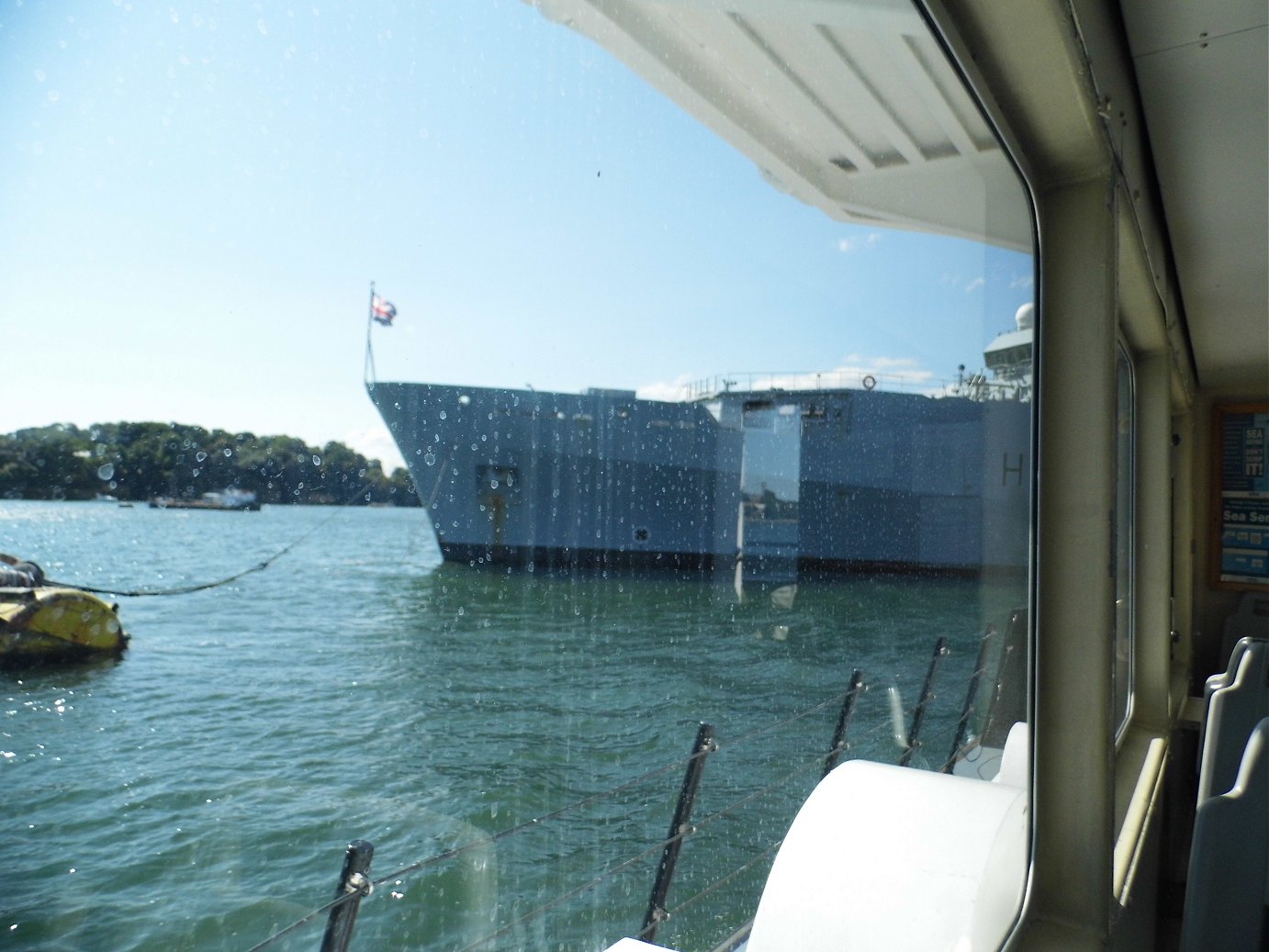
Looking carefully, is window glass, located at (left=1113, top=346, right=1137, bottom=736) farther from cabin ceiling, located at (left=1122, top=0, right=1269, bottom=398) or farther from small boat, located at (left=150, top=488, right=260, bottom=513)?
small boat, located at (left=150, top=488, right=260, bottom=513)

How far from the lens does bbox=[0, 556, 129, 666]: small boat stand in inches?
22.3

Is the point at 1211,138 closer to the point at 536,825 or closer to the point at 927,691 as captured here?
the point at 927,691

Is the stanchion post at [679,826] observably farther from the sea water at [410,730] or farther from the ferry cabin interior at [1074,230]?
the ferry cabin interior at [1074,230]

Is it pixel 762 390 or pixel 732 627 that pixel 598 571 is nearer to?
pixel 732 627

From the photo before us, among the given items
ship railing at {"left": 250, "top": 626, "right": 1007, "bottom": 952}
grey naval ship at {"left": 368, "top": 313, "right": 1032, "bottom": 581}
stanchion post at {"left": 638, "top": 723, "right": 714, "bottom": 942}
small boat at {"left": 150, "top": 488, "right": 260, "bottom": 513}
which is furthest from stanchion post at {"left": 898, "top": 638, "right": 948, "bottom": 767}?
grey naval ship at {"left": 368, "top": 313, "right": 1032, "bottom": 581}

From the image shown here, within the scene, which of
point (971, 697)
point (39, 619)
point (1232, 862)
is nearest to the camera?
point (39, 619)

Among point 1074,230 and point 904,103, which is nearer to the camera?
point 1074,230

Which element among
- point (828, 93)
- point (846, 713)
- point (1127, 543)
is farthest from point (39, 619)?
point (1127, 543)

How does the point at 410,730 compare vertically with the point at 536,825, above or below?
below

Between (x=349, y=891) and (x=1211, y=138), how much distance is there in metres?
1.56

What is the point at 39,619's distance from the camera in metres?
0.65

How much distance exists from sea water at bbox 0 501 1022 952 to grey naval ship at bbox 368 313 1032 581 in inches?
35.0

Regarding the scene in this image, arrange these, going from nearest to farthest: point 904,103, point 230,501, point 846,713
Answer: point 230,501 < point 904,103 < point 846,713

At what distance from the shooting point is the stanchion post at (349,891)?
0.80 meters
